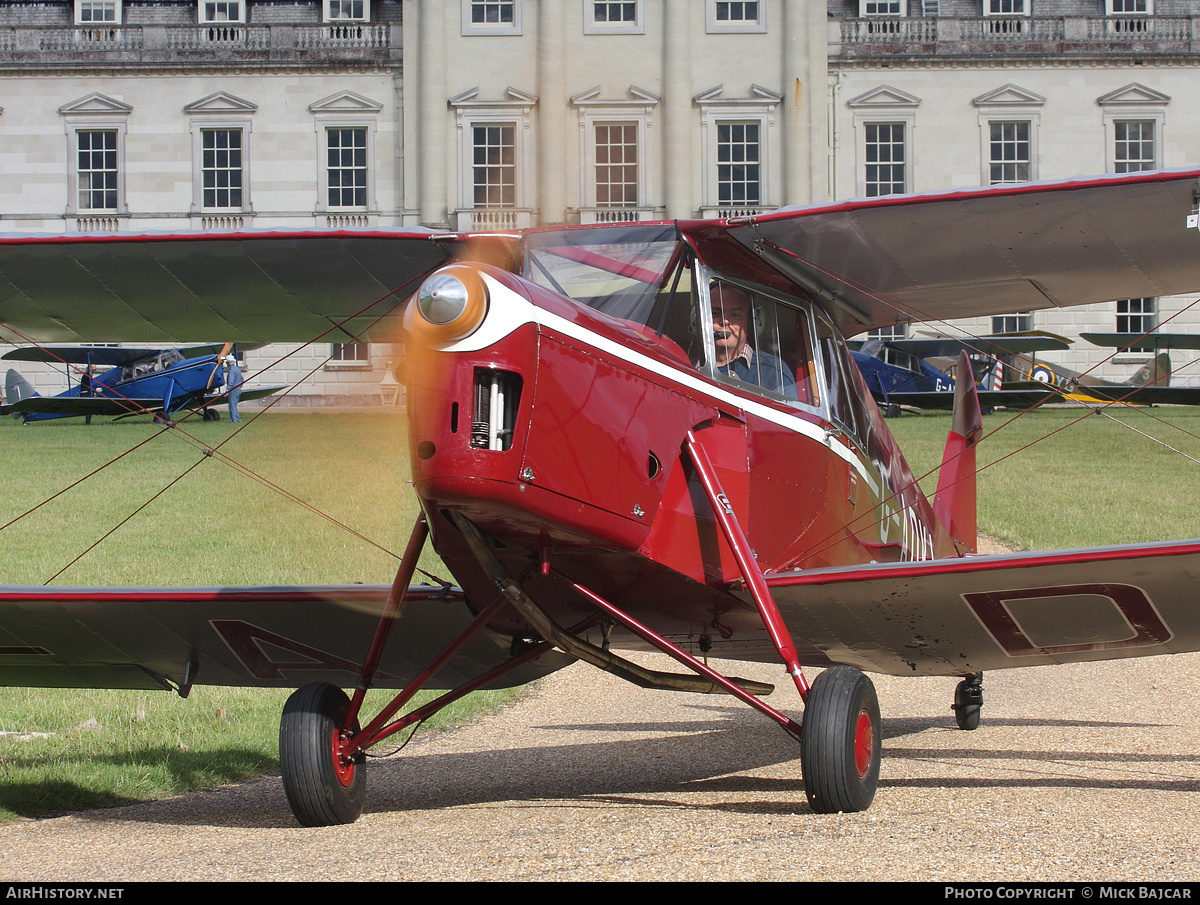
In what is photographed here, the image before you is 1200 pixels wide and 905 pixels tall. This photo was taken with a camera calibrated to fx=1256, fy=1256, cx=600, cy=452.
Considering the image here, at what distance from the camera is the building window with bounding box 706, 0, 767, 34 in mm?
41031

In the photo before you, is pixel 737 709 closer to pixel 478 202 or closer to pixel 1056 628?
pixel 1056 628

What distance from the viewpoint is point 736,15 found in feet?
136

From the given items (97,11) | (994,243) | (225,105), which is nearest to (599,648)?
(994,243)

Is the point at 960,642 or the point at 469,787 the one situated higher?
the point at 960,642

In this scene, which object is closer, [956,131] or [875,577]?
[875,577]

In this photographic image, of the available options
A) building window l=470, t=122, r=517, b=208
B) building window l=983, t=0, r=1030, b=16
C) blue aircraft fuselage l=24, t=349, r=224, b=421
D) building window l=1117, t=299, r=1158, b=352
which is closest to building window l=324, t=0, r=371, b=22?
building window l=470, t=122, r=517, b=208

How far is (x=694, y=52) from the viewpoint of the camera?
4188 cm

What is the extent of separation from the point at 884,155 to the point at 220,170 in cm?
2260

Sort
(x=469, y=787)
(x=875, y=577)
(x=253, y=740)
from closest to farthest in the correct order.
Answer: (x=875, y=577)
(x=469, y=787)
(x=253, y=740)

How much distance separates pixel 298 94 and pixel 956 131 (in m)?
22.4

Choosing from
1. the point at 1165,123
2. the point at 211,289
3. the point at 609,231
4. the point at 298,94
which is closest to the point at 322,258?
the point at 211,289

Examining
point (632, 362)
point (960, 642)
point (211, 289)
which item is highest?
point (211, 289)

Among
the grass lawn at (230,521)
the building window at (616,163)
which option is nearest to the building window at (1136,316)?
the grass lawn at (230,521)

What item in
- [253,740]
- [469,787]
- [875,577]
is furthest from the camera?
[253,740]
